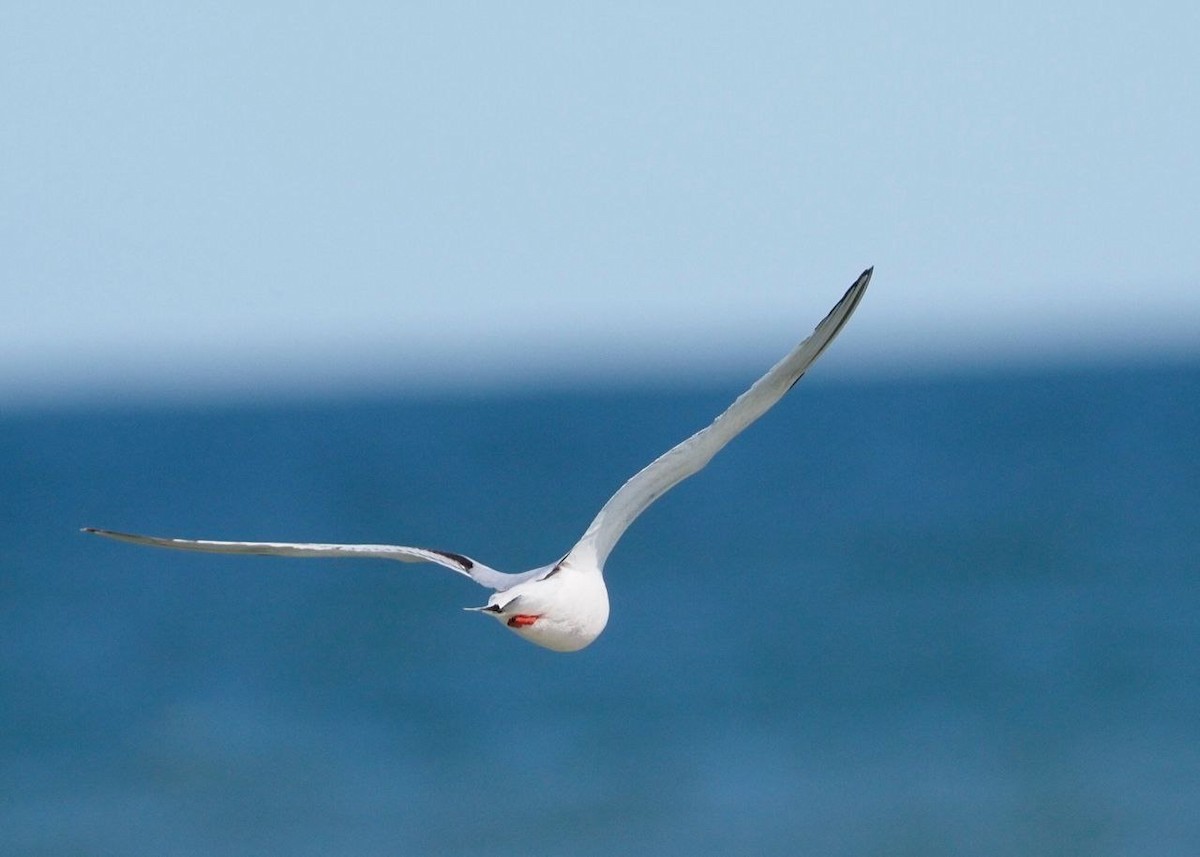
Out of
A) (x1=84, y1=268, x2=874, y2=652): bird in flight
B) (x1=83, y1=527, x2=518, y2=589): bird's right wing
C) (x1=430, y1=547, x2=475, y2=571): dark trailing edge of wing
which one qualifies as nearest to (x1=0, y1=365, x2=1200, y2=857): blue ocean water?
(x1=430, y1=547, x2=475, y2=571): dark trailing edge of wing

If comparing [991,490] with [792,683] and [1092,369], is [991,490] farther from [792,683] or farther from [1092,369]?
[1092,369]

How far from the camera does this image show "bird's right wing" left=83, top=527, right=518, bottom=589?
29.1 ft

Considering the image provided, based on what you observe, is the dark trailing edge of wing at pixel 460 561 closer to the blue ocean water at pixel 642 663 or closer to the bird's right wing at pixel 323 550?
the bird's right wing at pixel 323 550

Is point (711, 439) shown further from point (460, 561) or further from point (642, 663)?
point (642, 663)

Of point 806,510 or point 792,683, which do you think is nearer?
point 792,683

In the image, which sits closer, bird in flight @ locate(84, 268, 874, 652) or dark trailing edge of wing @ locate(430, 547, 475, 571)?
bird in flight @ locate(84, 268, 874, 652)

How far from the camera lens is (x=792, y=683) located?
32062 mm

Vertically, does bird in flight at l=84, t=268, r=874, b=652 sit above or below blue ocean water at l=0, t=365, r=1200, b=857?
below

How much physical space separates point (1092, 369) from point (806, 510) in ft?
174

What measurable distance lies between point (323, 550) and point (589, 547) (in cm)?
115

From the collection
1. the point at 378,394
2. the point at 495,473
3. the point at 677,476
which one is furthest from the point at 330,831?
the point at 378,394

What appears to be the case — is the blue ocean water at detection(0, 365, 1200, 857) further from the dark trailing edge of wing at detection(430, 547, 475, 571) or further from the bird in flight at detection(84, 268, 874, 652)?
the bird in flight at detection(84, 268, 874, 652)

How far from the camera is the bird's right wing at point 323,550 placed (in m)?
8.86

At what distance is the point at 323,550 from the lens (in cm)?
882
